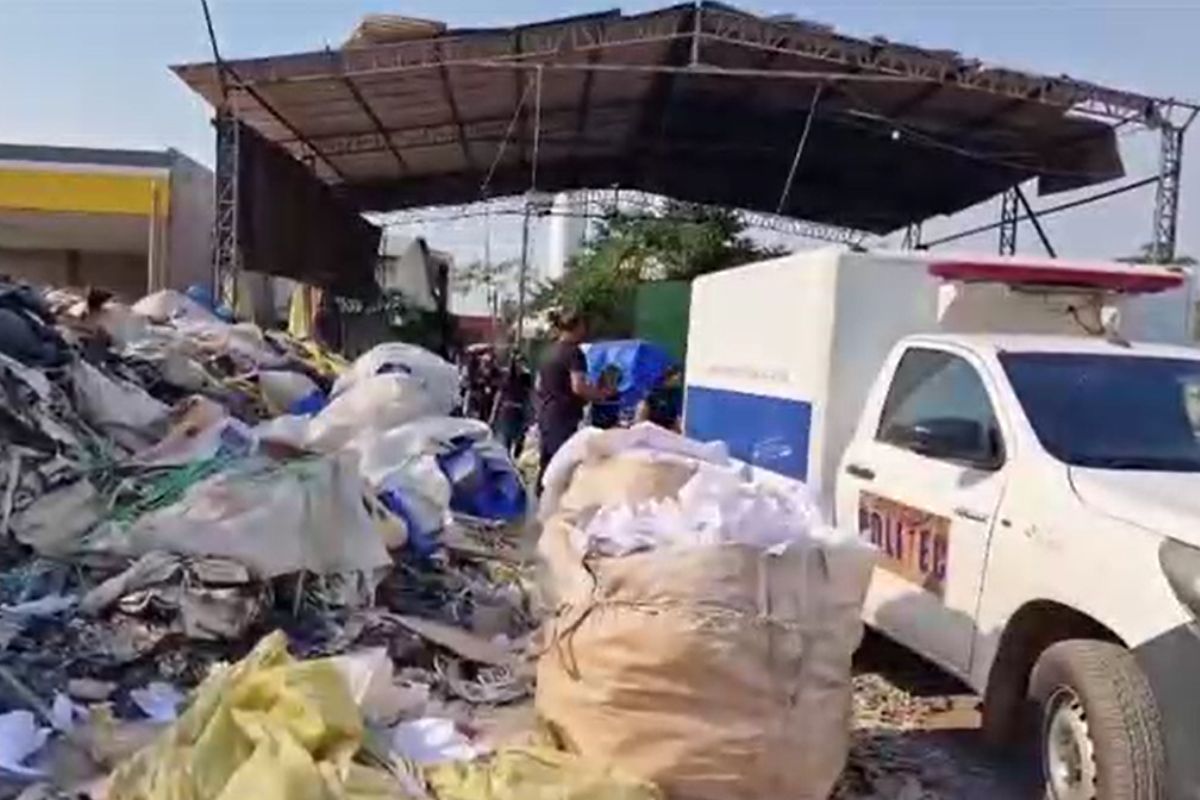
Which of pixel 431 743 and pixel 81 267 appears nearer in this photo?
pixel 431 743

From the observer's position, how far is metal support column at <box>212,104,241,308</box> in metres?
15.2

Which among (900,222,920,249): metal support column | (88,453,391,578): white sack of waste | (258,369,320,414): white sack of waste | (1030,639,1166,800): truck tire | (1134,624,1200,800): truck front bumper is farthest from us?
(900,222,920,249): metal support column

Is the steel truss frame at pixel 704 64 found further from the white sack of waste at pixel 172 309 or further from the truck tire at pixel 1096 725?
the truck tire at pixel 1096 725

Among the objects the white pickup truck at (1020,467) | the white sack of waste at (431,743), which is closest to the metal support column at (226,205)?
the white pickup truck at (1020,467)

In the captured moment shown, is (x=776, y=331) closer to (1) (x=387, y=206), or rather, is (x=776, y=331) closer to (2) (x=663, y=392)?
(2) (x=663, y=392)

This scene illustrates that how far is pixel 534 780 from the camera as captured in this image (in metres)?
3.74

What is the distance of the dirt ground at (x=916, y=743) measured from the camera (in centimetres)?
476

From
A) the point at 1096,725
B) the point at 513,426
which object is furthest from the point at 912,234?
the point at 1096,725

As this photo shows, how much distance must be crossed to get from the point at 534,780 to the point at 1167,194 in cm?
1452

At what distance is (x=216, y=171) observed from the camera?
15336 millimetres

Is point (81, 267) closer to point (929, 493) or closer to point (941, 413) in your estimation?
point (941, 413)

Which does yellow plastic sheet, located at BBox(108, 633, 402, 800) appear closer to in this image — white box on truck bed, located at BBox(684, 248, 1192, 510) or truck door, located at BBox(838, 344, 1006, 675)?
truck door, located at BBox(838, 344, 1006, 675)

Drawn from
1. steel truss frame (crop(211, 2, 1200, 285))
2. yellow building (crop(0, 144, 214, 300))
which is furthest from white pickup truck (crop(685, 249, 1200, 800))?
yellow building (crop(0, 144, 214, 300))

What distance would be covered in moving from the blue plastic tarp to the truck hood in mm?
10110
